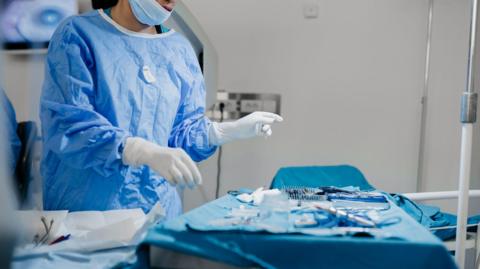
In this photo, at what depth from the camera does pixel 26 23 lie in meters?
0.47

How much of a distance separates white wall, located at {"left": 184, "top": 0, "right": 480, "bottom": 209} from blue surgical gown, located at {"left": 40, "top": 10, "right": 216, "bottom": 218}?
3.52 ft

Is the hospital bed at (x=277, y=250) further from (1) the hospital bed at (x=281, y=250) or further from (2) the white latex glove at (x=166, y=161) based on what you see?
(2) the white latex glove at (x=166, y=161)

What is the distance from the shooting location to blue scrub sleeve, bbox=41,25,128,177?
96 centimetres

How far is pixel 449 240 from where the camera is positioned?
1465mm

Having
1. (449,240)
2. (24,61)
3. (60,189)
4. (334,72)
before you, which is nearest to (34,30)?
(24,61)

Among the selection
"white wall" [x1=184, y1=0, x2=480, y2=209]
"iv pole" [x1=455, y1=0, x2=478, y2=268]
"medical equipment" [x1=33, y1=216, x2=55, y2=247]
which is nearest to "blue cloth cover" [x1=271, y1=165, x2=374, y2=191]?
"white wall" [x1=184, y1=0, x2=480, y2=209]

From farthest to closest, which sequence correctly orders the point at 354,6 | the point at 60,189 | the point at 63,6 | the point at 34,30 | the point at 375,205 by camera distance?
the point at 354,6 < the point at 60,189 < the point at 375,205 < the point at 63,6 < the point at 34,30

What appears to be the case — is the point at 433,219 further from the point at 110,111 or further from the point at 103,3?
the point at 103,3

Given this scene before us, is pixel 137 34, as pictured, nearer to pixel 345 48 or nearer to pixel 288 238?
pixel 288 238

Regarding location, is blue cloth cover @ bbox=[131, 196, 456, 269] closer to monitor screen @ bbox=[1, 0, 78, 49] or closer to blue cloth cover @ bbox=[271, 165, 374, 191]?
monitor screen @ bbox=[1, 0, 78, 49]

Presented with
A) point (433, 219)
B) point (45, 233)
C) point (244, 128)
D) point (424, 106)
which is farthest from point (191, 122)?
point (424, 106)

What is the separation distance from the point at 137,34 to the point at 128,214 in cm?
55

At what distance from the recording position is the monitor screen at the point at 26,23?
1.47 ft

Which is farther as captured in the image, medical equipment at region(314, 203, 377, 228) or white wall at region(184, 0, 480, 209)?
white wall at region(184, 0, 480, 209)
